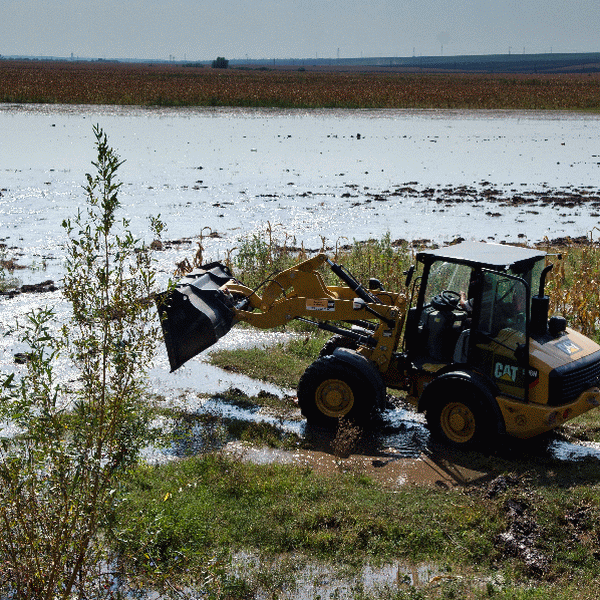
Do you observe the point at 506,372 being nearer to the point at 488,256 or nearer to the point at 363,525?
the point at 488,256

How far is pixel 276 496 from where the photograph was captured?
863 cm

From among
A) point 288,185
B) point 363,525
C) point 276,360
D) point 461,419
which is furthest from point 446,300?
point 288,185

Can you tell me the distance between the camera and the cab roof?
374 inches

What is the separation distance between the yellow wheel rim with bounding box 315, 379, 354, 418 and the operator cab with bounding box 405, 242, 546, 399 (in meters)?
0.93

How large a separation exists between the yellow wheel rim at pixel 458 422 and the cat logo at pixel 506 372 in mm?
A: 540

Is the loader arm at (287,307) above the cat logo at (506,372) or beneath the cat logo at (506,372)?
above

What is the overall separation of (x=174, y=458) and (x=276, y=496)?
1.62 metres

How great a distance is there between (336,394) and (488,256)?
2.57 meters

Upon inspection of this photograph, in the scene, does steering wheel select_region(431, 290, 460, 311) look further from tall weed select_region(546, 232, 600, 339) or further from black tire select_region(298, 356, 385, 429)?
tall weed select_region(546, 232, 600, 339)

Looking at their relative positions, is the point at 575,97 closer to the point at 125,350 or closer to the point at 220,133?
the point at 220,133

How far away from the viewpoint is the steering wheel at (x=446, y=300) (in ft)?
33.0

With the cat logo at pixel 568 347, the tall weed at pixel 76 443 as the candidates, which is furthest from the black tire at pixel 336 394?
the tall weed at pixel 76 443

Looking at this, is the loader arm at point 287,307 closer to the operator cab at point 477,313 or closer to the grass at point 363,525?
the operator cab at point 477,313

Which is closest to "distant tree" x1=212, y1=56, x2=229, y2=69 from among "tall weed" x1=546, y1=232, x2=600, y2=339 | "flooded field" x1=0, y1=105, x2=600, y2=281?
"flooded field" x1=0, y1=105, x2=600, y2=281
